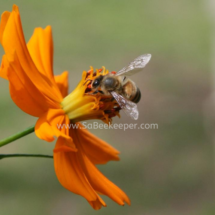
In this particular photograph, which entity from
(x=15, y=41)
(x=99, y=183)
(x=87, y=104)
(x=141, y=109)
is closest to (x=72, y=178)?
(x=99, y=183)

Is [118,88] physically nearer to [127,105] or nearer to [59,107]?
[127,105]

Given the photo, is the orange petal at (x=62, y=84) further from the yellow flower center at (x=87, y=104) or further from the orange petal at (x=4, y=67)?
the orange petal at (x=4, y=67)

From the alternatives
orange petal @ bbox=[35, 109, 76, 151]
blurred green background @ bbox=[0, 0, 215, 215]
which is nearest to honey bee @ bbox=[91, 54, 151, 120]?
orange petal @ bbox=[35, 109, 76, 151]

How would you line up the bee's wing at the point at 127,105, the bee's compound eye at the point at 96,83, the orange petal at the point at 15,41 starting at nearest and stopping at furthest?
the orange petal at the point at 15,41 < the bee's wing at the point at 127,105 < the bee's compound eye at the point at 96,83

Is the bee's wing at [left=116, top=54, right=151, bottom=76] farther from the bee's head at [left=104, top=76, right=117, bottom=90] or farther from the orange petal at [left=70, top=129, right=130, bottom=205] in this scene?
the orange petal at [left=70, top=129, right=130, bottom=205]

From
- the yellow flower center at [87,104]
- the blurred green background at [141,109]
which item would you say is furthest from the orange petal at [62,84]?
the blurred green background at [141,109]

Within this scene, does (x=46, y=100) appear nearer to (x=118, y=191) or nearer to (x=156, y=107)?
(x=118, y=191)
